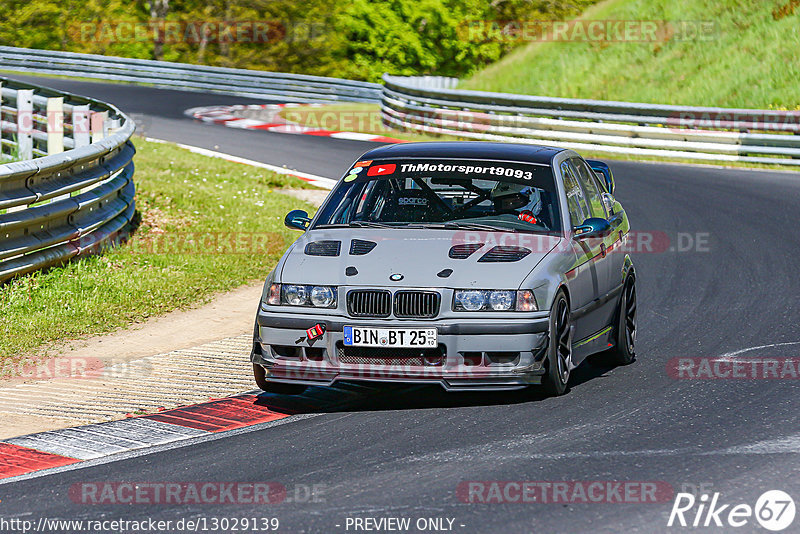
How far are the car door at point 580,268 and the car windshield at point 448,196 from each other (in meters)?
0.22

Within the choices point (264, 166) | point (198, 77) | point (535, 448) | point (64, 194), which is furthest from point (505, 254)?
point (198, 77)

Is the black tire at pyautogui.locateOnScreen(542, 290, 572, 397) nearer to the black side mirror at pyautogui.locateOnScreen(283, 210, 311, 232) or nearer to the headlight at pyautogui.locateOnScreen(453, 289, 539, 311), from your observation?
the headlight at pyautogui.locateOnScreen(453, 289, 539, 311)

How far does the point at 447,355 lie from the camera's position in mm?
7238

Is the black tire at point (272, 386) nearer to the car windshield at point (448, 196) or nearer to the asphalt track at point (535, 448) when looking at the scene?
the asphalt track at point (535, 448)

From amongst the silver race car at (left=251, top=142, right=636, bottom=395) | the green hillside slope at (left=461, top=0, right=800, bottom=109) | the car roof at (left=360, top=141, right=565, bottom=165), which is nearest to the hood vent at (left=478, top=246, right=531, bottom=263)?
the silver race car at (left=251, top=142, right=636, bottom=395)

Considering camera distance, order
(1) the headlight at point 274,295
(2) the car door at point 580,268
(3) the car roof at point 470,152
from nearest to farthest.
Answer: (1) the headlight at point 274,295, (2) the car door at point 580,268, (3) the car roof at point 470,152

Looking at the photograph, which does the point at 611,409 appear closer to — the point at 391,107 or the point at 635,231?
the point at 635,231

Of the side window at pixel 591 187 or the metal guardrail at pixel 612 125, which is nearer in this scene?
the side window at pixel 591 187

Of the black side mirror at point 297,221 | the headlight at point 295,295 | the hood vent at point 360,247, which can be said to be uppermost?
the hood vent at point 360,247

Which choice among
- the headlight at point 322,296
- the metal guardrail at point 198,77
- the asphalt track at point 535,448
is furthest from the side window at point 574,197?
the metal guardrail at point 198,77

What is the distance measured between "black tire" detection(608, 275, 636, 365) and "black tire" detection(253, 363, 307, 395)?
2.33 meters

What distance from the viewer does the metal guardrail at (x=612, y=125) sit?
22.6 metres

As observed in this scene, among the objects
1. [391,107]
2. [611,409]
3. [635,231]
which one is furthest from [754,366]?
[391,107]

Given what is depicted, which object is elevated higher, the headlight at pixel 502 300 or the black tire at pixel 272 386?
the headlight at pixel 502 300
